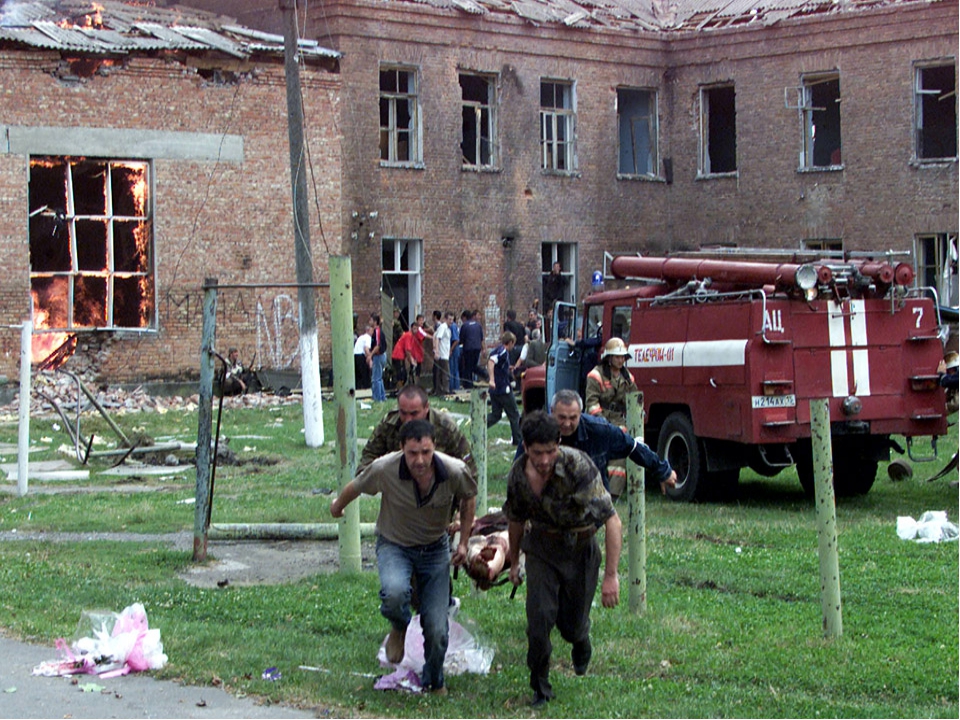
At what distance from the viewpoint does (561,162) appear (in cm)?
3488

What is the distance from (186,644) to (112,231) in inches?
844

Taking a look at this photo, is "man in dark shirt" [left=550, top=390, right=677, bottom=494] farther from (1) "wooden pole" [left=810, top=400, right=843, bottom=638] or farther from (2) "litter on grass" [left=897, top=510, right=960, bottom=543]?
(2) "litter on grass" [left=897, top=510, right=960, bottom=543]

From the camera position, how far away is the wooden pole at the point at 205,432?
1088 cm

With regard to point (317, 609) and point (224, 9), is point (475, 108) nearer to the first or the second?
point (224, 9)

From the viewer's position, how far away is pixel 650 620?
8578mm

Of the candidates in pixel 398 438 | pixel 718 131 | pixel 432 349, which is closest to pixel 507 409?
pixel 398 438

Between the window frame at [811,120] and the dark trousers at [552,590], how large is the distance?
28.6 m

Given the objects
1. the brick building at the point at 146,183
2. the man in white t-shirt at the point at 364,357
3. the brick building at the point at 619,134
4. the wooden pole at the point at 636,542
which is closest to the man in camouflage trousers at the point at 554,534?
the wooden pole at the point at 636,542

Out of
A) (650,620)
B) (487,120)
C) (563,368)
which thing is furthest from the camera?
(487,120)

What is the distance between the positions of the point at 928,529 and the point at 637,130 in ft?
84.8

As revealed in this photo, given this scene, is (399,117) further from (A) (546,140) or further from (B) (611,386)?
(B) (611,386)

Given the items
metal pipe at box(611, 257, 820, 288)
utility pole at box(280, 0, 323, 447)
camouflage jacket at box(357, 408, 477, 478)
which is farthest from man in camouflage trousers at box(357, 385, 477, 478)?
utility pole at box(280, 0, 323, 447)

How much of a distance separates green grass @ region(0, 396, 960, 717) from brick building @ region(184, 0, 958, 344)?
19.1m

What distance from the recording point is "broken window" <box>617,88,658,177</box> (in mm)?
36125
